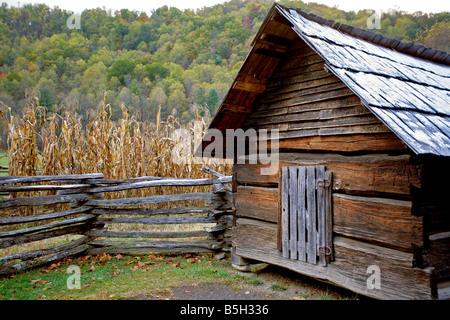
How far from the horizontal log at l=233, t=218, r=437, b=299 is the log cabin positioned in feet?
0.04

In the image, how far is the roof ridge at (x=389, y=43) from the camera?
6.17 m

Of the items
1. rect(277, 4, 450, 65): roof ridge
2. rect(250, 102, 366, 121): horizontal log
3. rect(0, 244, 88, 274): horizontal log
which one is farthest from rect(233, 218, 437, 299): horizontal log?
rect(0, 244, 88, 274): horizontal log

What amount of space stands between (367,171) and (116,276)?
4.74 metres

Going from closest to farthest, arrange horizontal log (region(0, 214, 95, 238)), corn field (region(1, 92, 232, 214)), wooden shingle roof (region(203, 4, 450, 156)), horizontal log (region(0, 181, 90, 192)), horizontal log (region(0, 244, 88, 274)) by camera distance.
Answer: wooden shingle roof (region(203, 4, 450, 156))
horizontal log (region(0, 244, 88, 274))
horizontal log (region(0, 214, 95, 238))
horizontal log (region(0, 181, 90, 192))
corn field (region(1, 92, 232, 214))

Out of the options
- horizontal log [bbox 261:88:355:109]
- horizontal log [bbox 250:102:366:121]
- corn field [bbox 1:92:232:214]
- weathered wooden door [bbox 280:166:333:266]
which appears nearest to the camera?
horizontal log [bbox 250:102:366:121]

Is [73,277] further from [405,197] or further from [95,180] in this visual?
[405,197]

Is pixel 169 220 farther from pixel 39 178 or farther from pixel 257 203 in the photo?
pixel 39 178

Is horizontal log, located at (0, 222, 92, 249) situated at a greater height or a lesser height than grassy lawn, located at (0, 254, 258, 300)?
greater

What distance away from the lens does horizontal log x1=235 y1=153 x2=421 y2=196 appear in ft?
12.4

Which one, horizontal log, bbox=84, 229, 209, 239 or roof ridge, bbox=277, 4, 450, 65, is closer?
roof ridge, bbox=277, 4, 450, 65

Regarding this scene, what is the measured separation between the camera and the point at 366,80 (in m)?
4.24

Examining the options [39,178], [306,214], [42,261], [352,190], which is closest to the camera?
[352,190]

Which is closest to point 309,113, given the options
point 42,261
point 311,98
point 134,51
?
point 311,98

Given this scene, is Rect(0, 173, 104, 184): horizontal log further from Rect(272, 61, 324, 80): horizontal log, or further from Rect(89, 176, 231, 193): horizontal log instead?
Rect(272, 61, 324, 80): horizontal log
